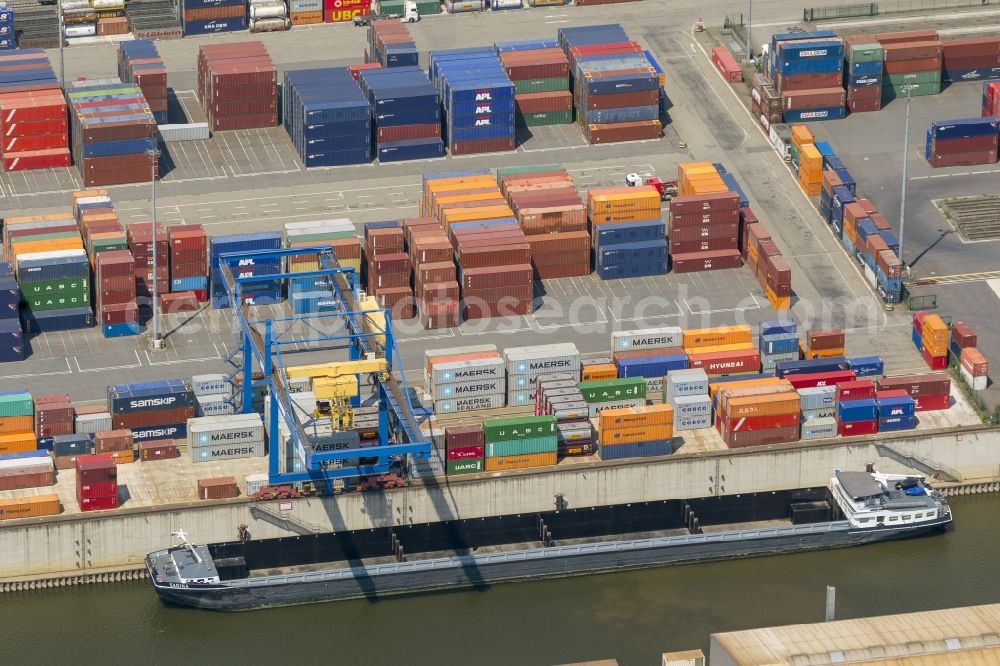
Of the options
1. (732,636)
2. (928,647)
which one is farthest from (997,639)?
(732,636)

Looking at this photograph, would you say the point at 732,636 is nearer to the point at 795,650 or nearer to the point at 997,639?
the point at 795,650

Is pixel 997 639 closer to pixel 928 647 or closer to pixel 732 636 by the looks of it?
pixel 928 647
